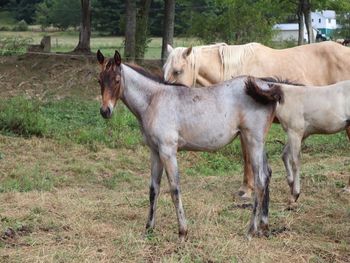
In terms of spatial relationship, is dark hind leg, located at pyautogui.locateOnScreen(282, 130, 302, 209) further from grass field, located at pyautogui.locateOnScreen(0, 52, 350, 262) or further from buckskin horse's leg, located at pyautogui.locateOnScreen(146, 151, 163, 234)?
buckskin horse's leg, located at pyautogui.locateOnScreen(146, 151, 163, 234)

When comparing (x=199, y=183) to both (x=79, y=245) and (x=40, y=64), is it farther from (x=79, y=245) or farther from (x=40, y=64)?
(x=40, y=64)

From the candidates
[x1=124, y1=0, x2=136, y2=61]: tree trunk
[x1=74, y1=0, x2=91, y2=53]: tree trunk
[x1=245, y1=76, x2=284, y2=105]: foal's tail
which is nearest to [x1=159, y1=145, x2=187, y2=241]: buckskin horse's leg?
[x1=245, y1=76, x2=284, y2=105]: foal's tail

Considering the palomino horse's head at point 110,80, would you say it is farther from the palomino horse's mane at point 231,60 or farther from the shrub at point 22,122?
the shrub at point 22,122

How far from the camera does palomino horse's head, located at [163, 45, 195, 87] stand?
6875 mm

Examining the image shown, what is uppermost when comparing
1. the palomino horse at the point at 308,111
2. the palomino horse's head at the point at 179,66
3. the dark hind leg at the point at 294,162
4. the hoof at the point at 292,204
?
the palomino horse's head at the point at 179,66

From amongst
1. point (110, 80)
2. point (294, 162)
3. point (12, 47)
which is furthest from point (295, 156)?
point (12, 47)

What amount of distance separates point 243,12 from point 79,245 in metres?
13.7

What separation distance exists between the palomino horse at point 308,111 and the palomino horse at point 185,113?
4.67ft

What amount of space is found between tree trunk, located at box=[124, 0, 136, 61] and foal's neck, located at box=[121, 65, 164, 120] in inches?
386

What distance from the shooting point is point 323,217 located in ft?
19.7

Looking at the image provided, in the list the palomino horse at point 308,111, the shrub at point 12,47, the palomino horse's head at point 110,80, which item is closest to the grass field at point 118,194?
the palomino horse at point 308,111

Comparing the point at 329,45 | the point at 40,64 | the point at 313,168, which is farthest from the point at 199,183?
the point at 40,64

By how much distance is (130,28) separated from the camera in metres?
14.9

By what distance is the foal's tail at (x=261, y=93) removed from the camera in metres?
4.98
